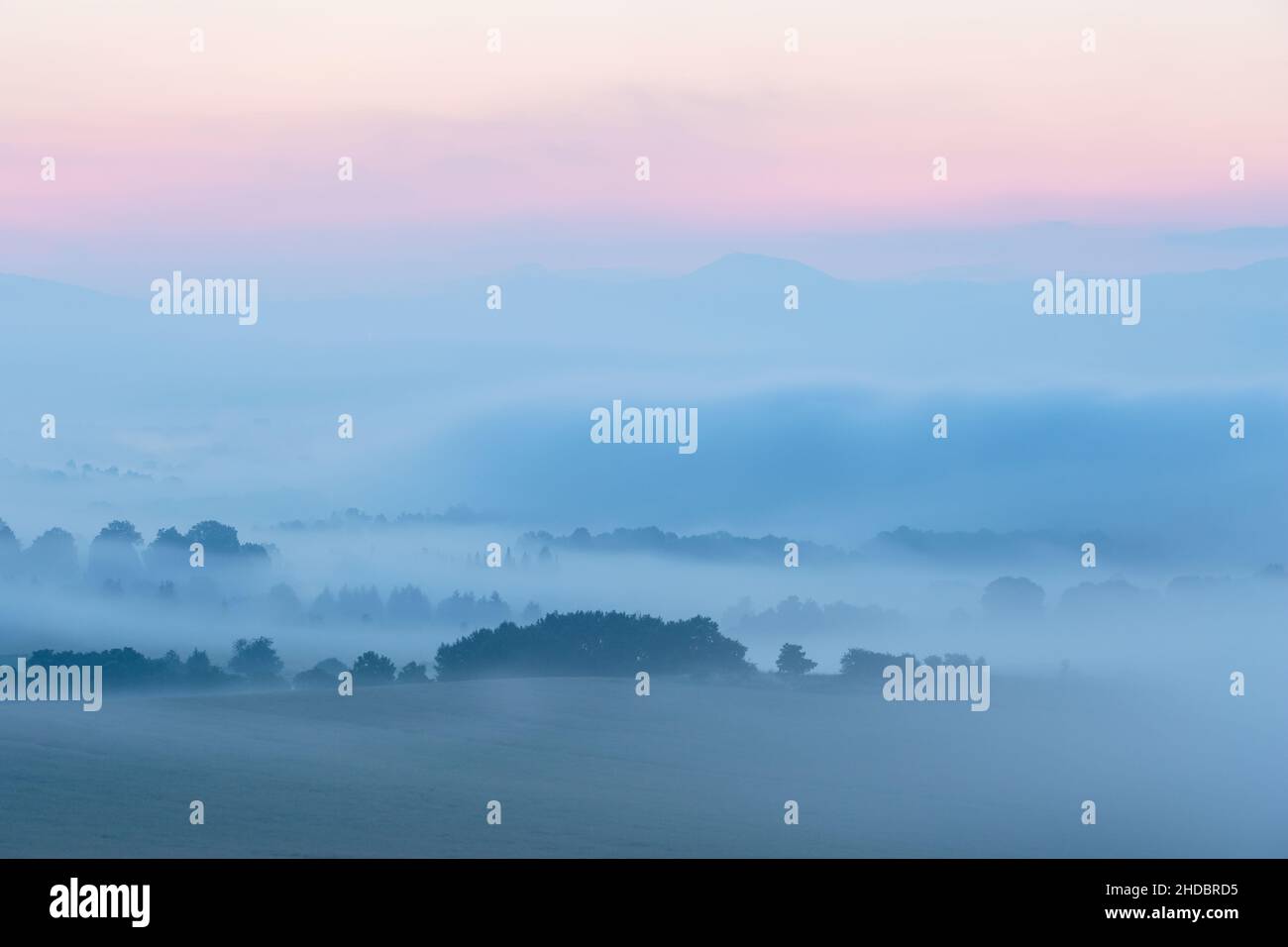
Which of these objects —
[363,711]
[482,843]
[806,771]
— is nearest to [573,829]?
[482,843]

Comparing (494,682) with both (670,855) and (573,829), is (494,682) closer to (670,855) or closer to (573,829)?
(573,829)

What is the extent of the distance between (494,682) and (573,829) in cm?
560

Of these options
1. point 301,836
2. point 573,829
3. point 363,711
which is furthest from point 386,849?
point 363,711

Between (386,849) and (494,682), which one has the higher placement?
(494,682)

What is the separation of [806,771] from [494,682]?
564 centimetres

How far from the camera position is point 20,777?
17125 millimetres

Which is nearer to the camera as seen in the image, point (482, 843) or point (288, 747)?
point (482, 843)

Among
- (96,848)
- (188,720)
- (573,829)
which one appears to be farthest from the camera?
(188,720)

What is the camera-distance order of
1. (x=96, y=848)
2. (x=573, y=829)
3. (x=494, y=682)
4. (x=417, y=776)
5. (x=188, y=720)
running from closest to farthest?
(x=96, y=848)
(x=573, y=829)
(x=417, y=776)
(x=188, y=720)
(x=494, y=682)

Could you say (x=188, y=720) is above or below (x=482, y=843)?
above

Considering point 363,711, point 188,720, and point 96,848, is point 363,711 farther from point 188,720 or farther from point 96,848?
point 96,848

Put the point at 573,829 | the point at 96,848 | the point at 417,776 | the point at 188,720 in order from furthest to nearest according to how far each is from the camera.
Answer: the point at 188,720, the point at 417,776, the point at 573,829, the point at 96,848

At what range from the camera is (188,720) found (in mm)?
20188

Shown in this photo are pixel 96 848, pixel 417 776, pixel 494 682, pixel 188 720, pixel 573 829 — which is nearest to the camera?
pixel 96 848
